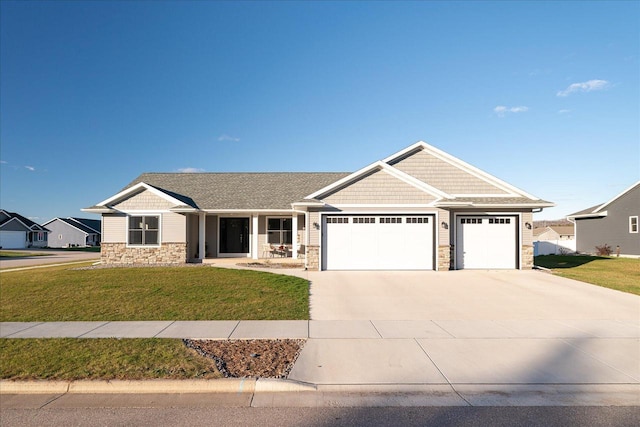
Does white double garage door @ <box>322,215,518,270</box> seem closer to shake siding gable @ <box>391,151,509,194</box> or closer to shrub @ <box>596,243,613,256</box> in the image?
shake siding gable @ <box>391,151,509,194</box>

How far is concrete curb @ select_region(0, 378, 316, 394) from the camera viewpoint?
4.46m

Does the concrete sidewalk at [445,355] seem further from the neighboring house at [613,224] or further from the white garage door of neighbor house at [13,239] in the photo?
the white garage door of neighbor house at [13,239]

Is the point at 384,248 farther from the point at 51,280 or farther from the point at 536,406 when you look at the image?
the point at 51,280

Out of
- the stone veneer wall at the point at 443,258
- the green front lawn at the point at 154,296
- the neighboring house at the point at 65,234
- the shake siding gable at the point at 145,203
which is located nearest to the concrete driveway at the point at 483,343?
the green front lawn at the point at 154,296

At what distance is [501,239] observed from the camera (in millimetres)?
16094

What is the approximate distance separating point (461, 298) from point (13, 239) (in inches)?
2304

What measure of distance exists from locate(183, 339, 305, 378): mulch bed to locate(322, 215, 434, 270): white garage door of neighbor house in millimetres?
9287

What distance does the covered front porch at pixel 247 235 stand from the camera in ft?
62.4

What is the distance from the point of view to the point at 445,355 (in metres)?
5.56

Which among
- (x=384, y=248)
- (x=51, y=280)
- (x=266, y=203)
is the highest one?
(x=266, y=203)

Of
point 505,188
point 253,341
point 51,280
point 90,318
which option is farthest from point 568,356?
point 51,280

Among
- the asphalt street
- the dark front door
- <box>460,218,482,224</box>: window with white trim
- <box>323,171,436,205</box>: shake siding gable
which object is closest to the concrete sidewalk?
the asphalt street

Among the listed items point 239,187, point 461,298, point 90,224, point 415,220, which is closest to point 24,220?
point 90,224

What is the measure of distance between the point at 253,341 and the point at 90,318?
438 cm
